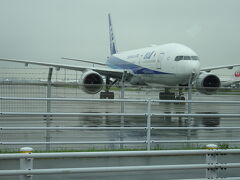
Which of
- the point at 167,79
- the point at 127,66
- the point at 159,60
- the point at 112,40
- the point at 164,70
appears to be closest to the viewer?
the point at 167,79

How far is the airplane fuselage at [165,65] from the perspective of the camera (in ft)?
69.4

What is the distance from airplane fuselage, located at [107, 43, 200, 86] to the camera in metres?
21.1

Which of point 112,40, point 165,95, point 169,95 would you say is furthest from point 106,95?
point 112,40

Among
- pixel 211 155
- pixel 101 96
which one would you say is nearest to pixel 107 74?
pixel 101 96

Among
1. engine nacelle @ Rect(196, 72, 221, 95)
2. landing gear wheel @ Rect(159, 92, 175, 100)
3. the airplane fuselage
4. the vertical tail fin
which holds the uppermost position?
the vertical tail fin

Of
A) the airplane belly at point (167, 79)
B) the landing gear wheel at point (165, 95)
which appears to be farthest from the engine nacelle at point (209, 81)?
the landing gear wheel at point (165, 95)

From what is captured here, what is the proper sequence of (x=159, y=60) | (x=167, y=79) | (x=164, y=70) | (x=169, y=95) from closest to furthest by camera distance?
(x=169, y=95), (x=167, y=79), (x=164, y=70), (x=159, y=60)

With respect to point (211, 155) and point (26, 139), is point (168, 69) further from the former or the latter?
point (211, 155)

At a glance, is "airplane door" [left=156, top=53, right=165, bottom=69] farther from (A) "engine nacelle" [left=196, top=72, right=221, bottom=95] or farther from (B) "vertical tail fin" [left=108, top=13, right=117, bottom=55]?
(B) "vertical tail fin" [left=108, top=13, right=117, bottom=55]

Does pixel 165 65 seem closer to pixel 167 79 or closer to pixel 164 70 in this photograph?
pixel 164 70

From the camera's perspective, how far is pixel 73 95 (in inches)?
399

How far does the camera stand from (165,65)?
73.5 ft

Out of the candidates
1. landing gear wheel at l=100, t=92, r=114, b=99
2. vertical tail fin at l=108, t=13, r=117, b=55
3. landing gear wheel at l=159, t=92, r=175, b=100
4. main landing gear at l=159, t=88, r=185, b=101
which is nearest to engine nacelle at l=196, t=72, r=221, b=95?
main landing gear at l=159, t=88, r=185, b=101

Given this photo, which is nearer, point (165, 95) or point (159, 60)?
point (165, 95)
